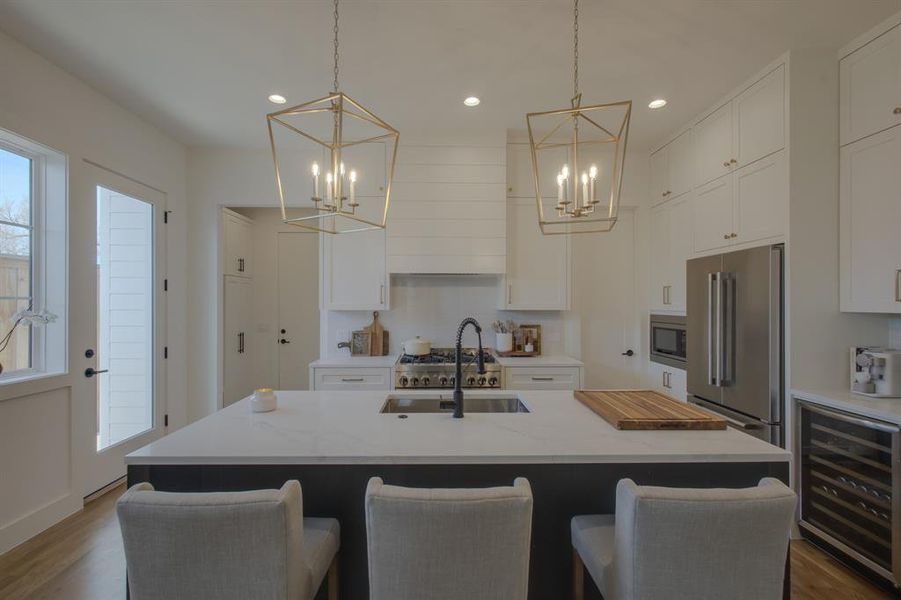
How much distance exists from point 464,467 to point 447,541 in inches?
19.4

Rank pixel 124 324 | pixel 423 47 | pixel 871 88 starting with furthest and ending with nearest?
pixel 124 324, pixel 423 47, pixel 871 88

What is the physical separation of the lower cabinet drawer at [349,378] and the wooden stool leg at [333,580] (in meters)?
2.01

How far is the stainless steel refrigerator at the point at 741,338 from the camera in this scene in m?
2.43

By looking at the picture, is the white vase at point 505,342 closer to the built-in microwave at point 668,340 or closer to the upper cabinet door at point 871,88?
the built-in microwave at point 668,340

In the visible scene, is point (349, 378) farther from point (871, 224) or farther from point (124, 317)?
point (871, 224)

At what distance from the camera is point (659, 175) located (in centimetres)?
376

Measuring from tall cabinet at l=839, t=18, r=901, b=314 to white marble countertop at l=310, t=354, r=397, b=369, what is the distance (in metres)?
3.02

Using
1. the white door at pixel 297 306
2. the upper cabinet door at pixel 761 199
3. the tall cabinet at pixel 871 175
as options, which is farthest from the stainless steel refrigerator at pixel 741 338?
the white door at pixel 297 306

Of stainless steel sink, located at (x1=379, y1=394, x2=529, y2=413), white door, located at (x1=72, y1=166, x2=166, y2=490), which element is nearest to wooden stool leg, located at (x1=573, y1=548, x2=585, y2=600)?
stainless steel sink, located at (x1=379, y1=394, x2=529, y2=413)

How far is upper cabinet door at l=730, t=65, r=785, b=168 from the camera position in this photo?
8.10ft

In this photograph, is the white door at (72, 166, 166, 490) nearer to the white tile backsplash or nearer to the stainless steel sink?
the white tile backsplash

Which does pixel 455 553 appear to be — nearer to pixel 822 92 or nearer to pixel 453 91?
pixel 453 91

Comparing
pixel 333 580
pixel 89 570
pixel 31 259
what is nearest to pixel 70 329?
pixel 31 259

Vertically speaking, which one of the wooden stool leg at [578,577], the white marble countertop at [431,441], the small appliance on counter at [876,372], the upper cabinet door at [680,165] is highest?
the upper cabinet door at [680,165]
